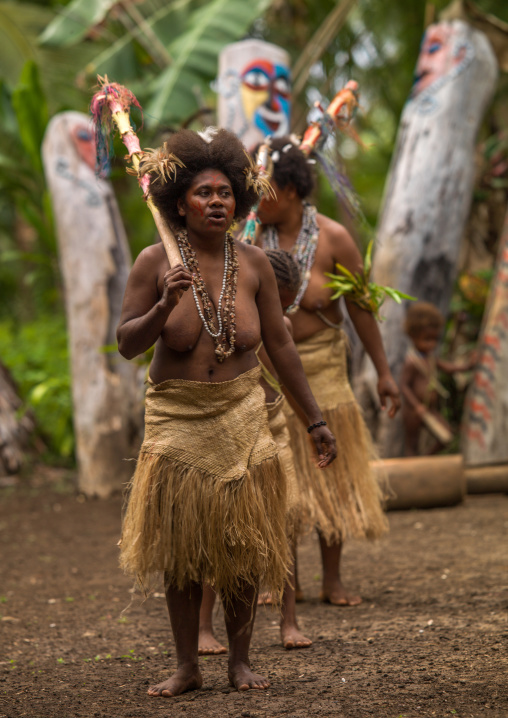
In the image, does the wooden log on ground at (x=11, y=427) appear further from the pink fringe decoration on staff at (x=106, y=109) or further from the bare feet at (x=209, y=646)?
the pink fringe decoration on staff at (x=106, y=109)

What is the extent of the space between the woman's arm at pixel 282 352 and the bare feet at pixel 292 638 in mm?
794

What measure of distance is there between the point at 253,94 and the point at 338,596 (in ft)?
14.2

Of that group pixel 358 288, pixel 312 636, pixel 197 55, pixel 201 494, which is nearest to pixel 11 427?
pixel 197 55

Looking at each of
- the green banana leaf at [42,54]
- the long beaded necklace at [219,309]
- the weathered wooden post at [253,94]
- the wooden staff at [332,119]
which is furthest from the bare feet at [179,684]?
the green banana leaf at [42,54]

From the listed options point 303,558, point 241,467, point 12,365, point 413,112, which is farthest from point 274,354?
point 12,365

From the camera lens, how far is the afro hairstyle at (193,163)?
106 inches

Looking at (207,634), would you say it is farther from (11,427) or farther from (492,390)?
(11,427)

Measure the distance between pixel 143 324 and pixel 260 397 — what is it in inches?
20.3

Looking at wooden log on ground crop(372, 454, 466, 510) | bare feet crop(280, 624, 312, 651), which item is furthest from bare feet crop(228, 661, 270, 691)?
wooden log on ground crop(372, 454, 466, 510)

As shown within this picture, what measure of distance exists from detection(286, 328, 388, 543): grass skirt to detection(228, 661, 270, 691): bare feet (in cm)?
102

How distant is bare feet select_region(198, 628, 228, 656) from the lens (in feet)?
10.7

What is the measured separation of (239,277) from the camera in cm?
274

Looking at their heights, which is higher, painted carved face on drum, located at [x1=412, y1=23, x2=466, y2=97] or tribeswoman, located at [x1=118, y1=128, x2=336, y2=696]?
painted carved face on drum, located at [x1=412, y1=23, x2=466, y2=97]

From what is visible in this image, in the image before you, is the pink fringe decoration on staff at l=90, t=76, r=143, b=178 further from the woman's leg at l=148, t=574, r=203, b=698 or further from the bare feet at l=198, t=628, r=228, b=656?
the bare feet at l=198, t=628, r=228, b=656
